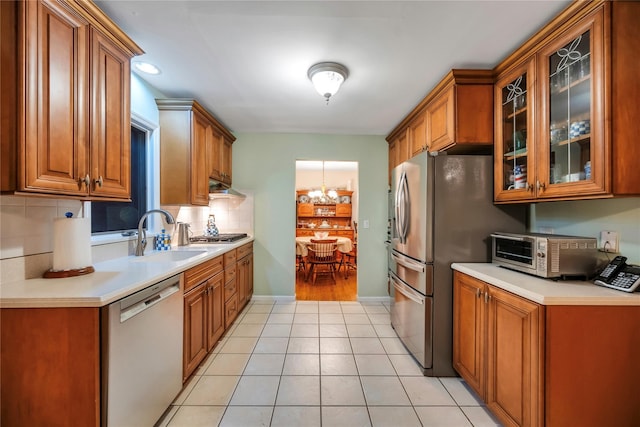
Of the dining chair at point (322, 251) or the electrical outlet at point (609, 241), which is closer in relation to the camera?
the electrical outlet at point (609, 241)

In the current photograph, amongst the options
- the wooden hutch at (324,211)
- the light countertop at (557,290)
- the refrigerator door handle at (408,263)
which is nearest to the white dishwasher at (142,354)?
the refrigerator door handle at (408,263)

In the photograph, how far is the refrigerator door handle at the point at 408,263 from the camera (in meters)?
2.04

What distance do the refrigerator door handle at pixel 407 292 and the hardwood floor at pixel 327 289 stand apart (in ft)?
4.60

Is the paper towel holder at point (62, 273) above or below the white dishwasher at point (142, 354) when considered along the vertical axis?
above

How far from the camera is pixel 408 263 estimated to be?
221cm

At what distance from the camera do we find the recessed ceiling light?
1965 millimetres

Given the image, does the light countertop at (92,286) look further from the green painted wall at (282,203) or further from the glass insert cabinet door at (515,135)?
the glass insert cabinet door at (515,135)

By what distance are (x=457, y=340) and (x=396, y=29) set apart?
2.24 meters

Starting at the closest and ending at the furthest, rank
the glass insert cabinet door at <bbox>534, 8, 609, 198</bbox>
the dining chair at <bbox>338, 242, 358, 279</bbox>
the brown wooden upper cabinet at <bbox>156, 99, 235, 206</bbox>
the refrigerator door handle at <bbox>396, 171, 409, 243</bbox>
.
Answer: the glass insert cabinet door at <bbox>534, 8, 609, 198</bbox>, the refrigerator door handle at <bbox>396, 171, 409, 243</bbox>, the brown wooden upper cabinet at <bbox>156, 99, 235, 206</bbox>, the dining chair at <bbox>338, 242, 358, 279</bbox>

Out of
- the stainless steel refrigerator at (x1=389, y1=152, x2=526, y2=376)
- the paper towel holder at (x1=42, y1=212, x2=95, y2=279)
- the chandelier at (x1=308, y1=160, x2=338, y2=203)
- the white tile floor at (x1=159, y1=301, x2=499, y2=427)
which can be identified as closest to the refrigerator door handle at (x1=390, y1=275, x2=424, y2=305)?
the stainless steel refrigerator at (x1=389, y1=152, x2=526, y2=376)

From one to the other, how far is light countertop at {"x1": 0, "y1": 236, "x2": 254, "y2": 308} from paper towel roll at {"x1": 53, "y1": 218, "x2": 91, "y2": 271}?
3.7 inches

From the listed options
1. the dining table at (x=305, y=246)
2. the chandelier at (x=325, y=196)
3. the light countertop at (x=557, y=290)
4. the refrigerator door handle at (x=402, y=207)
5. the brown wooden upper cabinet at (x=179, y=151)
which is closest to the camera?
the light countertop at (x=557, y=290)

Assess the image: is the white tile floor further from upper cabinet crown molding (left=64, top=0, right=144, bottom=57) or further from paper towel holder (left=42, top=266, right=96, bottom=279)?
upper cabinet crown molding (left=64, top=0, right=144, bottom=57)

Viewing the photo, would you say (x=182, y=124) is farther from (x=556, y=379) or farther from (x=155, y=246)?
(x=556, y=379)
